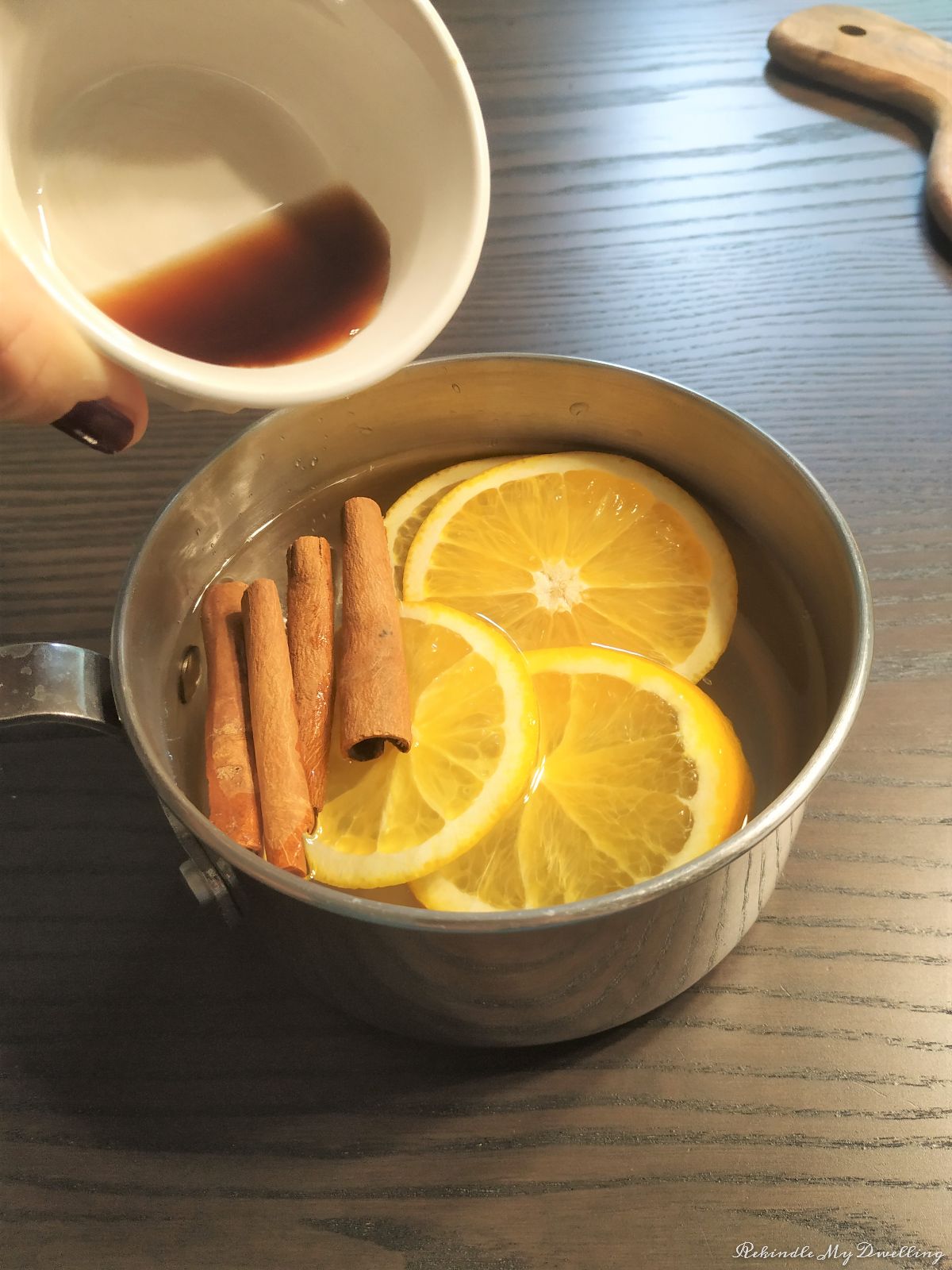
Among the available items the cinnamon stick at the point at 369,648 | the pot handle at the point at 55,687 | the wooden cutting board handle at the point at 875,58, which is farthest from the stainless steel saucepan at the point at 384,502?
the wooden cutting board handle at the point at 875,58

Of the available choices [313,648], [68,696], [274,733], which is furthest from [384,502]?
[68,696]

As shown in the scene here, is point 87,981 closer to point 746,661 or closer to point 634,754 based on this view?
point 634,754

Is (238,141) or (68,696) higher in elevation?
(238,141)

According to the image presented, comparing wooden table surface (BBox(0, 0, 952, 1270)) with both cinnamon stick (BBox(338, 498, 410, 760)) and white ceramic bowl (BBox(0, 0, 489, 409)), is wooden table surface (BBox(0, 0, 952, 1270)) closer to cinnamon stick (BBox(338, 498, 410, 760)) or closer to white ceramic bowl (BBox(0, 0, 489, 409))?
cinnamon stick (BBox(338, 498, 410, 760))

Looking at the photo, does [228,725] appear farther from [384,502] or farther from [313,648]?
[384,502]

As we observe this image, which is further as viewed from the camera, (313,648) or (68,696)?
(313,648)

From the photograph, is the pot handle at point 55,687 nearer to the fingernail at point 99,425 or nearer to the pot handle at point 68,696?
the pot handle at point 68,696

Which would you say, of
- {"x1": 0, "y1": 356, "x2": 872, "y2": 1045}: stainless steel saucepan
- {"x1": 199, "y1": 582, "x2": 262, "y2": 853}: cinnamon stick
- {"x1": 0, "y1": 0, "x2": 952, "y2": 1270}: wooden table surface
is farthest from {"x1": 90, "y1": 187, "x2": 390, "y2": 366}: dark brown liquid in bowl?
{"x1": 0, "y1": 0, "x2": 952, "y2": 1270}: wooden table surface
